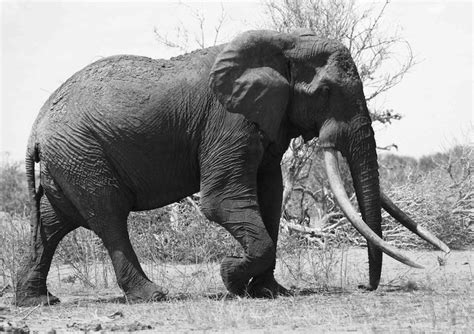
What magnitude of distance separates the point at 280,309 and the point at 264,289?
1.19m

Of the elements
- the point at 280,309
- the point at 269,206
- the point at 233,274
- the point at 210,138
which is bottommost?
the point at 280,309

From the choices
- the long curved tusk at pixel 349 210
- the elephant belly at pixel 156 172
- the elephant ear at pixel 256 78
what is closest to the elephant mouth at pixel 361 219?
the long curved tusk at pixel 349 210

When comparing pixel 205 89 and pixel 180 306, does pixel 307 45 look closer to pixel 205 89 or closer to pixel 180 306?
pixel 205 89

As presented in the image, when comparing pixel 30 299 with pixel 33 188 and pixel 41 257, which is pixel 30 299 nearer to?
pixel 41 257

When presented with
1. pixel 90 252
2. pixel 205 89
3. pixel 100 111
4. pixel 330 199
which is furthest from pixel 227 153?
pixel 330 199

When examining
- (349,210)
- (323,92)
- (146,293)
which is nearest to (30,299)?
(146,293)

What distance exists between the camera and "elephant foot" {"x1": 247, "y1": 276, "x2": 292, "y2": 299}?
343 inches

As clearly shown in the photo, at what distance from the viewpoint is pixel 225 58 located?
27.8ft

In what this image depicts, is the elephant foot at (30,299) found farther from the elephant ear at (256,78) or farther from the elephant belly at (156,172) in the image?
the elephant ear at (256,78)

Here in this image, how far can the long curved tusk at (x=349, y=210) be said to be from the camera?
7635 millimetres

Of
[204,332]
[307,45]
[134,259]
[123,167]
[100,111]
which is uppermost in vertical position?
[307,45]

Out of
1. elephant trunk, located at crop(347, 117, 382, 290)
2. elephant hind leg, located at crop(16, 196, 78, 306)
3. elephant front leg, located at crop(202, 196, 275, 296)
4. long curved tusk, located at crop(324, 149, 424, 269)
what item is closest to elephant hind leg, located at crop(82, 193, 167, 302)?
elephant hind leg, located at crop(16, 196, 78, 306)

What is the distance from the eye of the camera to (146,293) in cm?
845

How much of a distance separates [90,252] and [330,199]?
4127 mm
